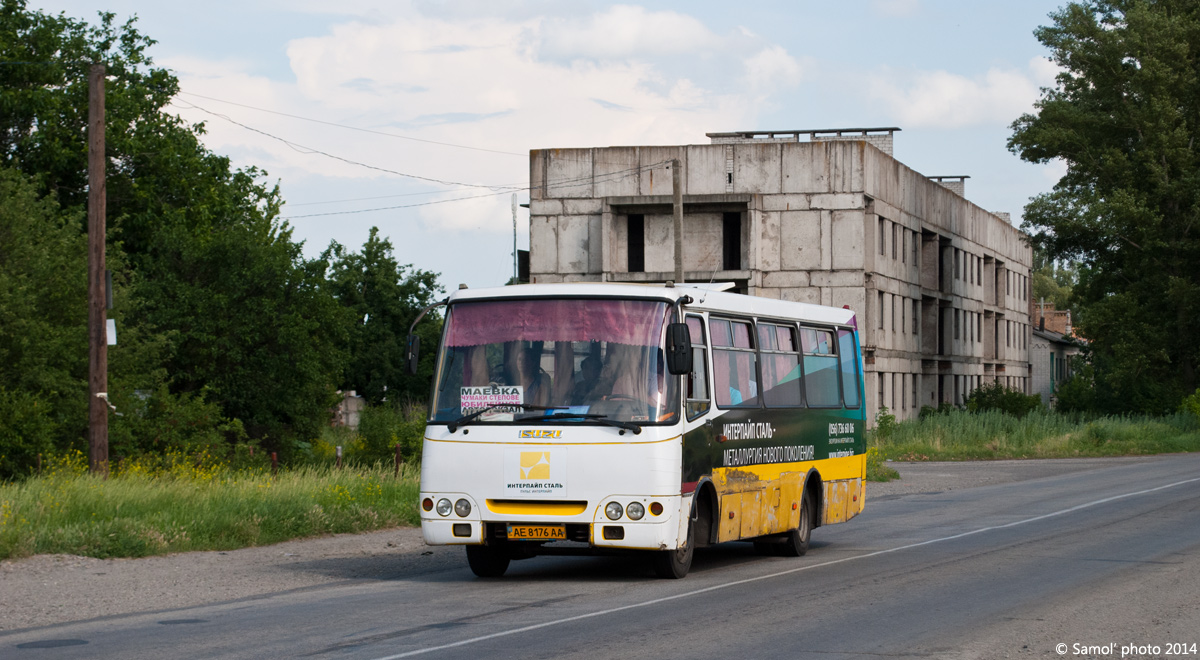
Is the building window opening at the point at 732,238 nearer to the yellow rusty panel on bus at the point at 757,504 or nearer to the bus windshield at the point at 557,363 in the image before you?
the yellow rusty panel on bus at the point at 757,504

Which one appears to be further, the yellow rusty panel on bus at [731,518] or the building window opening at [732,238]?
the building window opening at [732,238]

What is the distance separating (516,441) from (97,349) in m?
12.0

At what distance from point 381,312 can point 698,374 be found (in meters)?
74.2

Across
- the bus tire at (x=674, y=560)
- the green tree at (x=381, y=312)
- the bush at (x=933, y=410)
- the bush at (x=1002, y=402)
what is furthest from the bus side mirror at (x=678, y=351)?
the green tree at (x=381, y=312)

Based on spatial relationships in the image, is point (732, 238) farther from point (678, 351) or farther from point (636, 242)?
point (678, 351)

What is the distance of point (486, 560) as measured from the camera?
49.8 ft

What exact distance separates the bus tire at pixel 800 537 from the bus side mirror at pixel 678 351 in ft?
13.9

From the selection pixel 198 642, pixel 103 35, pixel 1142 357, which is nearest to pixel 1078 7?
pixel 1142 357

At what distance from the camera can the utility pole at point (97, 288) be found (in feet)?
77.3

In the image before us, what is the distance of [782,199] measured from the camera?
60.7m

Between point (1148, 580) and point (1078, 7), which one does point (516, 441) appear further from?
point (1078, 7)

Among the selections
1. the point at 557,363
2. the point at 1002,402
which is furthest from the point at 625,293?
the point at 1002,402

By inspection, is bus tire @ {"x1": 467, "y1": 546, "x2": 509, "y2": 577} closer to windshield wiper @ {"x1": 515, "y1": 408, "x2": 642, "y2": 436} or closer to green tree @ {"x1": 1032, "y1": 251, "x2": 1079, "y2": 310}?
windshield wiper @ {"x1": 515, "y1": 408, "x2": 642, "y2": 436}

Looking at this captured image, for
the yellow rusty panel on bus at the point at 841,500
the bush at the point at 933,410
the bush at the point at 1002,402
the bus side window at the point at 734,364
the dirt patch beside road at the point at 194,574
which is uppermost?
the bus side window at the point at 734,364
